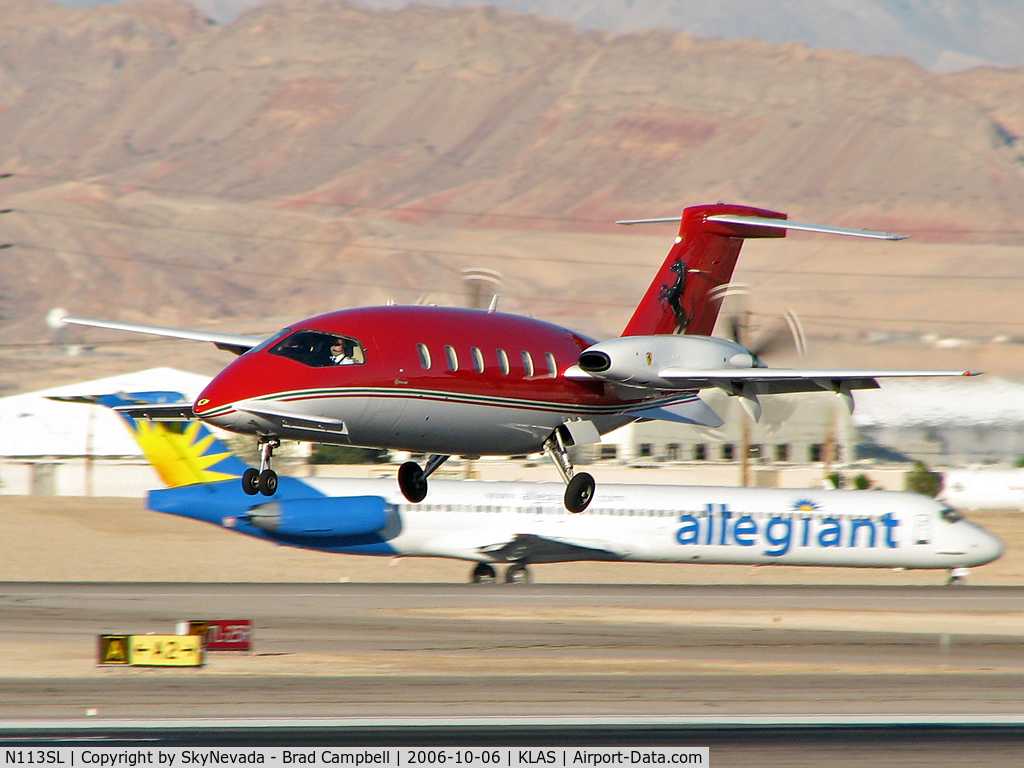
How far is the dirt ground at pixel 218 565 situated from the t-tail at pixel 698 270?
131 ft

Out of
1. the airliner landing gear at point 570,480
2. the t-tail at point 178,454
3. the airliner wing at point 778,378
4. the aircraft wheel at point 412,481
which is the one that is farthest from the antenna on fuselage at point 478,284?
the t-tail at point 178,454

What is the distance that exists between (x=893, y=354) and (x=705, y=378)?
3474 cm

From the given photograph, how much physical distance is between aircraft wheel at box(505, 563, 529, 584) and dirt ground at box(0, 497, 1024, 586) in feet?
27.3

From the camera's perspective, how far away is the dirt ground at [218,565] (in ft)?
230

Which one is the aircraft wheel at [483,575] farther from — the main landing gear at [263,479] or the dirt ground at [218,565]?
the main landing gear at [263,479]

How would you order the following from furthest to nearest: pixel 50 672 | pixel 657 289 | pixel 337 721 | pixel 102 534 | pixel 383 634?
pixel 102 534
pixel 383 634
pixel 50 672
pixel 337 721
pixel 657 289

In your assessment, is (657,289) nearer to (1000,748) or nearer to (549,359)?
(549,359)

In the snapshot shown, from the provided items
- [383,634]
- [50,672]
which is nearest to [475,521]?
[383,634]

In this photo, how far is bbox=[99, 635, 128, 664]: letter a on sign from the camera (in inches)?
1576

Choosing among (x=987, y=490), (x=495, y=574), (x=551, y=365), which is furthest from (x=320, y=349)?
(x=987, y=490)

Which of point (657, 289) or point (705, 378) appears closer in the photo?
point (705, 378)

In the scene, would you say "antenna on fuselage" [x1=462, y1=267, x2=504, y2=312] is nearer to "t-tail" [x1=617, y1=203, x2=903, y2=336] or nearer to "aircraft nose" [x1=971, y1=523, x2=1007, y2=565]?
"t-tail" [x1=617, y1=203, x2=903, y2=336]

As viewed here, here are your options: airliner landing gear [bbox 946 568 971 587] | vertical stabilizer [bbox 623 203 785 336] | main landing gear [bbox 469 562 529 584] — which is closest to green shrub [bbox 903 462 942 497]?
airliner landing gear [bbox 946 568 971 587]

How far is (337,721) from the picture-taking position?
33531mm
